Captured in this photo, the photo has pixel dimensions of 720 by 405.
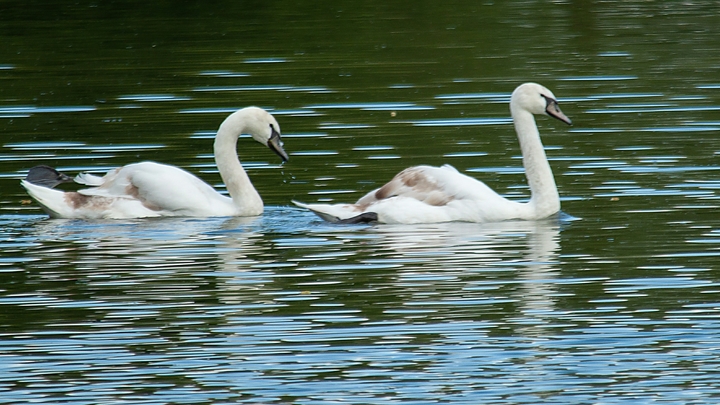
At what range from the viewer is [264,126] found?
1420cm

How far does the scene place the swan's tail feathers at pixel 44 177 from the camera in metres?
14.4

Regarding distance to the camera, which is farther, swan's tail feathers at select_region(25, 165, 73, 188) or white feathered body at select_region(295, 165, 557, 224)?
swan's tail feathers at select_region(25, 165, 73, 188)

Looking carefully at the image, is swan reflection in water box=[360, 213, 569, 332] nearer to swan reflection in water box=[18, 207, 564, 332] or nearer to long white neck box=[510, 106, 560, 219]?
swan reflection in water box=[18, 207, 564, 332]

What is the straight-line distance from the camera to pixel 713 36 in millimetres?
26547

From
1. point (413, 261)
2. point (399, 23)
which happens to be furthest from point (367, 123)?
point (399, 23)

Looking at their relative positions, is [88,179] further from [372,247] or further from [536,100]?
[536,100]

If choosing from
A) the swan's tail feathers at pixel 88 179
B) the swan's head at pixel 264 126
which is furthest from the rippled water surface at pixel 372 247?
the swan's head at pixel 264 126

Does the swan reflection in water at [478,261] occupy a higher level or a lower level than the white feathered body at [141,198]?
lower

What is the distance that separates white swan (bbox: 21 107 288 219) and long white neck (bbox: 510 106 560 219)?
7.41 feet

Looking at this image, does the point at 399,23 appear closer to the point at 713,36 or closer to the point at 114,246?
the point at 713,36

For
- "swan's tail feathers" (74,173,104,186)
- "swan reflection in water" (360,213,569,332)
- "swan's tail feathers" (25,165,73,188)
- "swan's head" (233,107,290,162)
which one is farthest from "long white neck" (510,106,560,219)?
"swan's tail feathers" (25,165,73,188)

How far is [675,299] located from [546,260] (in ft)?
5.36

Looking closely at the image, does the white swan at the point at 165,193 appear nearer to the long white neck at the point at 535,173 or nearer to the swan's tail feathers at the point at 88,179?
the swan's tail feathers at the point at 88,179

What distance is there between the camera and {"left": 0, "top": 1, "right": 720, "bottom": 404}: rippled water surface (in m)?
8.44
